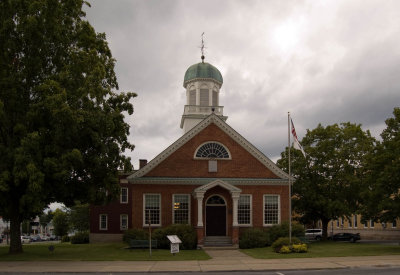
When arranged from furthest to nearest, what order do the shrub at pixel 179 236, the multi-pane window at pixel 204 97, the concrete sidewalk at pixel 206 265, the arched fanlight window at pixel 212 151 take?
1. the multi-pane window at pixel 204 97
2. the arched fanlight window at pixel 212 151
3. the shrub at pixel 179 236
4. the concrete sidewalk at pixel 206 265

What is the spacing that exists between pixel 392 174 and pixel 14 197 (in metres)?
22.7

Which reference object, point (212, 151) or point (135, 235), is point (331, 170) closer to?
point (212, 151)

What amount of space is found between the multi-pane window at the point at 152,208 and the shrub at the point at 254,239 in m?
6.70

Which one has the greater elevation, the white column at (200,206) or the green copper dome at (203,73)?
the green copper dome at (203,73)

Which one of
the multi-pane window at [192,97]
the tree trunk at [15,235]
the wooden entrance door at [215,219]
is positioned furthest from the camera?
the multi-pane window at [192,97]

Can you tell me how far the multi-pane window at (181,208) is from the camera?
32531 millimetres

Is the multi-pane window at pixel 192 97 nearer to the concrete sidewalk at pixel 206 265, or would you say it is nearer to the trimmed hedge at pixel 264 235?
the trimmed hedge at pixel 264 235

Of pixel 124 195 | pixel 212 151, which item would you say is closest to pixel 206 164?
pixel 212 151

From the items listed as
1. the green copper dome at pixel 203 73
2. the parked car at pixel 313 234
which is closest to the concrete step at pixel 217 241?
the green copper dome at pixel 203 73

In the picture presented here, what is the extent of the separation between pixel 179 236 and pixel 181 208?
360 cm

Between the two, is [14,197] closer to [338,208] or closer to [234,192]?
[234,192]

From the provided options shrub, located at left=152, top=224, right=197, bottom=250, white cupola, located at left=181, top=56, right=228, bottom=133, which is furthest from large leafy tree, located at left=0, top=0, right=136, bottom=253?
white cupola, located at left=181, top=56, right=228, bottom=133

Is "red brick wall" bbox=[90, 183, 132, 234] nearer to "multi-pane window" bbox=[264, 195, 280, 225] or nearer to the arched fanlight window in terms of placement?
the arched fanlight window

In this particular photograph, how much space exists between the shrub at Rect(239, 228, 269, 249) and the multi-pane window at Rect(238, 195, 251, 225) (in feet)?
7.52
